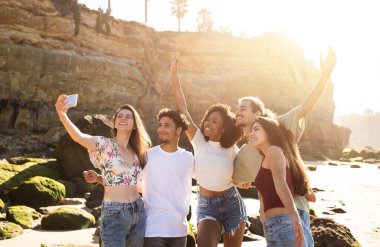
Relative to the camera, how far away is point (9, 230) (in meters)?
8.55

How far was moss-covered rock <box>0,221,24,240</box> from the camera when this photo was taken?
328 inches

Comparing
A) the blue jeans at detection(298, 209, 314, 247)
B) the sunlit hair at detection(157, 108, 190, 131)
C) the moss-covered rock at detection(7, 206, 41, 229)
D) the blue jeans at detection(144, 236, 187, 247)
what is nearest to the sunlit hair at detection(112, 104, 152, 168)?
the sunlit hair at detection(157, 108, 190, 131)

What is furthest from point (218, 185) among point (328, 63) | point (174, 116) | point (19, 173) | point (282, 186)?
point (19, 173)

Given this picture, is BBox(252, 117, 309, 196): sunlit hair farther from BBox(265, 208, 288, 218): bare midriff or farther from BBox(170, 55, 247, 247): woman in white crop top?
BBox(170, 55, 247, 247): woman in white crop top

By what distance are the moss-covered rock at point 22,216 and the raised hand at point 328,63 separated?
7.73m

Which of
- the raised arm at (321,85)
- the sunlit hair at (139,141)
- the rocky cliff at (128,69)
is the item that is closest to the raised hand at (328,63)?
the raised arm at (321,85)

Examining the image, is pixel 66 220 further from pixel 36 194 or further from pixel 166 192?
pixel 166 192

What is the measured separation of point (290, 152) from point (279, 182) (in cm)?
47

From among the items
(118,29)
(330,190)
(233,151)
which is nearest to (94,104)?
(118,29)

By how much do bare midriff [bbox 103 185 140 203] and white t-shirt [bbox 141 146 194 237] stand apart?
0.14 metres

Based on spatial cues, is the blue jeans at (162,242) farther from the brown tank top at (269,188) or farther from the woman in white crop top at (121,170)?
the brown tank top at (269,188)

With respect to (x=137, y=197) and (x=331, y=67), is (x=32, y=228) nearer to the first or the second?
(x=137, y=197)

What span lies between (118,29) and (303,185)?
40.1 metres

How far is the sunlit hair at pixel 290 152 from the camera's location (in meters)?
3.99
